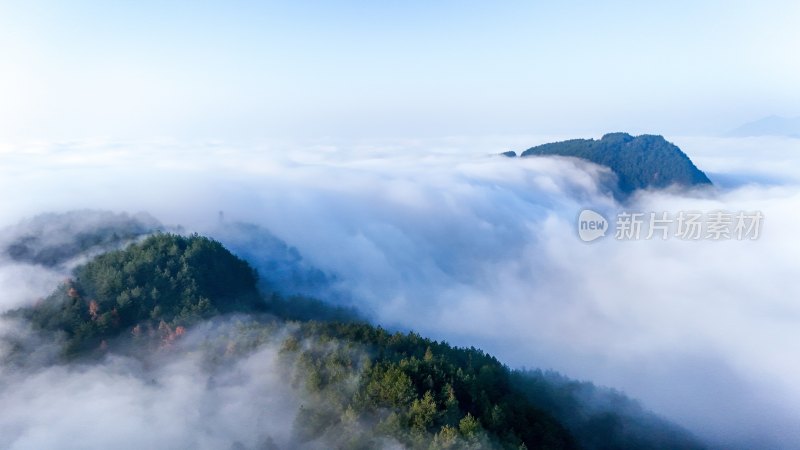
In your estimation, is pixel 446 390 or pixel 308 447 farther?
pixel 446 390

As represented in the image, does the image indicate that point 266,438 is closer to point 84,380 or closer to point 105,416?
point 105,416

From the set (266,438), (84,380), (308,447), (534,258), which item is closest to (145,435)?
(266,438)

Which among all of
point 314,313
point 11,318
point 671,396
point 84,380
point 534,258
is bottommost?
point 671,396

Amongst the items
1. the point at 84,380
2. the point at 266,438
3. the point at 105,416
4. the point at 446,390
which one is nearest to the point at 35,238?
the point at 84,380

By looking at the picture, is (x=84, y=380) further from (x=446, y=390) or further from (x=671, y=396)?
(x=671, y=396)

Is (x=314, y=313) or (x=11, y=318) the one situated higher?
(x=11, y=318)

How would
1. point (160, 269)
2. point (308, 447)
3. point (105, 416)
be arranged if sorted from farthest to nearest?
point (160, 269), point (105, 416), point (308, 447)

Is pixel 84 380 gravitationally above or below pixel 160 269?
below

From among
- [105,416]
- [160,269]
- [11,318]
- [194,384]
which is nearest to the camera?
[105,416]

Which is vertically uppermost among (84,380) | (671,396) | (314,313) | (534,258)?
(84,380)
